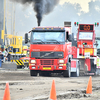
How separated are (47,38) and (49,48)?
0.63m

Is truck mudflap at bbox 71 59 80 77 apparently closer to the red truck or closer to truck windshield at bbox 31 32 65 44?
the red truck

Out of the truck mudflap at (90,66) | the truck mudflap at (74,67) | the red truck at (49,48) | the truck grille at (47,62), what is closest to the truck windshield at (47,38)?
the red truck at (49,48)

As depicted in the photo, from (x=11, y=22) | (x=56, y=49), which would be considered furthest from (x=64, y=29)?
(x=11, y=22)

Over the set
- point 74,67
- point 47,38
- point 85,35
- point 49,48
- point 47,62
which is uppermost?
point 85,35

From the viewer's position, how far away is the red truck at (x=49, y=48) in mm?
17844

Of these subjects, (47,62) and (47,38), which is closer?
(47,38)

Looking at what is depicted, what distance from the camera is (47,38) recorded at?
17.9 m

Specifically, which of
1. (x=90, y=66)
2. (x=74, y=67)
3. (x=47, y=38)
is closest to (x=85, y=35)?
(x=90, y=66)

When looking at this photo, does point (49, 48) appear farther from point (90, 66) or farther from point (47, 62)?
point (90, 66)

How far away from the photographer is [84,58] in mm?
21141

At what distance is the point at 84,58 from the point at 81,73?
160 centimetres

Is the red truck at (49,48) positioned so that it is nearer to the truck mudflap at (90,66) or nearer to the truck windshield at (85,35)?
the truck mudflap at (90,66)

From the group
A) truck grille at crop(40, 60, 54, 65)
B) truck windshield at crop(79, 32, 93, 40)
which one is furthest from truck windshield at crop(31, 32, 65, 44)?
truck windshield at crop(79, 32, 93, 40)

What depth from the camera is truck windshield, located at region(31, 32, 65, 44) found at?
1784cm
